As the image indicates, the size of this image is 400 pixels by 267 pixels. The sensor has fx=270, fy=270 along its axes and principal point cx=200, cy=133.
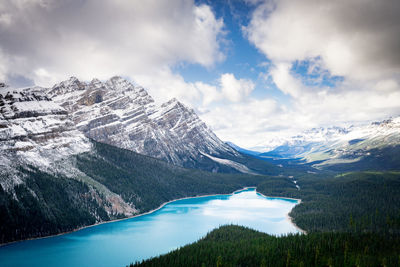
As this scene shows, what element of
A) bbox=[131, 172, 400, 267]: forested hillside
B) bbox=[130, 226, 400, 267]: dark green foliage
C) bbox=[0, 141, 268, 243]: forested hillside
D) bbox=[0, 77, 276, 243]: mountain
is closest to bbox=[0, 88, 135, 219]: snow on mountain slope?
bbox=[0, 77, 276, 243]: mountain

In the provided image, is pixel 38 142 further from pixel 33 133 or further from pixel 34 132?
pixel 34 132

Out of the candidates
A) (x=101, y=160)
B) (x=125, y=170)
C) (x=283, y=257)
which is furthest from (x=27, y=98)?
(x=283, y=257)

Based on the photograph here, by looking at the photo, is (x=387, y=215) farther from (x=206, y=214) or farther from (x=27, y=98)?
Answer: (x=27, y=98)

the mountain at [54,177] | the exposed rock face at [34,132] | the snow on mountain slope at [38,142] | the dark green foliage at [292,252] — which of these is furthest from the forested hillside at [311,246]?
the exposed rock face at [34,132]

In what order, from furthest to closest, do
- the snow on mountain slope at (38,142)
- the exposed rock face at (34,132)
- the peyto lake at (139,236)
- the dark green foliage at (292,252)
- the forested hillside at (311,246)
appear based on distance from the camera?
the exposed rock face at (34,132), the snow on mountain slope at (38,142), the peyto lake at (139,236), the forested hillside at (311,246), the dark green foliage at (292,252)

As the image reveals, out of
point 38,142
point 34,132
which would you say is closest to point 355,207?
point 38,142

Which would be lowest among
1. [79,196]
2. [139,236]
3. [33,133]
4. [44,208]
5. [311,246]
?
[311,246]

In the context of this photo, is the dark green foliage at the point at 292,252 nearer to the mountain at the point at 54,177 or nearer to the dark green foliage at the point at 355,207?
the dark green foliage at the point at 355,207
